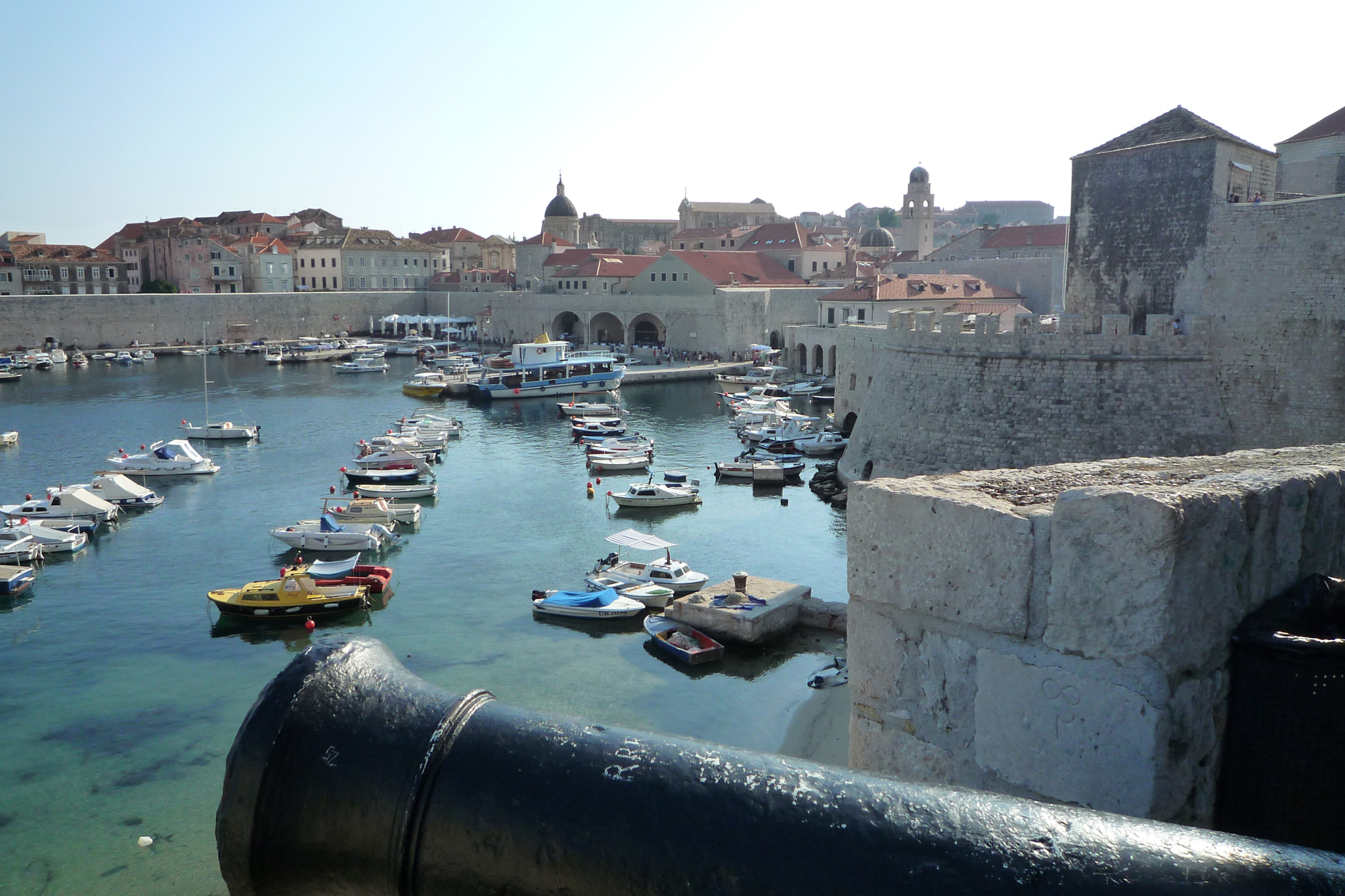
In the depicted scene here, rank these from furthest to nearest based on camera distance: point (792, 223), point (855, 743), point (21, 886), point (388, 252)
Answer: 1. point (388, 252)
2. point (792, 223)
3. point (21, 886)
4. point (855, 743)

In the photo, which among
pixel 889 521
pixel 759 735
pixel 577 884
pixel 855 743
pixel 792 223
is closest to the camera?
pixel 577 884

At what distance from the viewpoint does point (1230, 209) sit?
1422cm

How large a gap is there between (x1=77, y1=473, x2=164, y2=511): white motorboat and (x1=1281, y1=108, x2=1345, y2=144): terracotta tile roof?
80.6ft

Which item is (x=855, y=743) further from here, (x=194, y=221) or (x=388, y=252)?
(x=194, y=221)

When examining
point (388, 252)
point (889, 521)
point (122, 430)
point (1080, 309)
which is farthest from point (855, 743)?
point (388, 252)

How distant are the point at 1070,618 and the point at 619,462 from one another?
23.3 meters

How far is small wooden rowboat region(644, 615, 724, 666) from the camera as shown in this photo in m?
12.8

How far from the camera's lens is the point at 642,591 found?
1503cm

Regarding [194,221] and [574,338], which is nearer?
[574,338]

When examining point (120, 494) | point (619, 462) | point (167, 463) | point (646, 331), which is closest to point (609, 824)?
point (120, 494)

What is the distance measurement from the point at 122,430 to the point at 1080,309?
27.1 meters

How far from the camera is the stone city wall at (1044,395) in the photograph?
14.9 meters

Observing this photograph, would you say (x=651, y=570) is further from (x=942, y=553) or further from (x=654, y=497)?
(x=942, y=553)

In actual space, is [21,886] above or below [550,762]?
below
